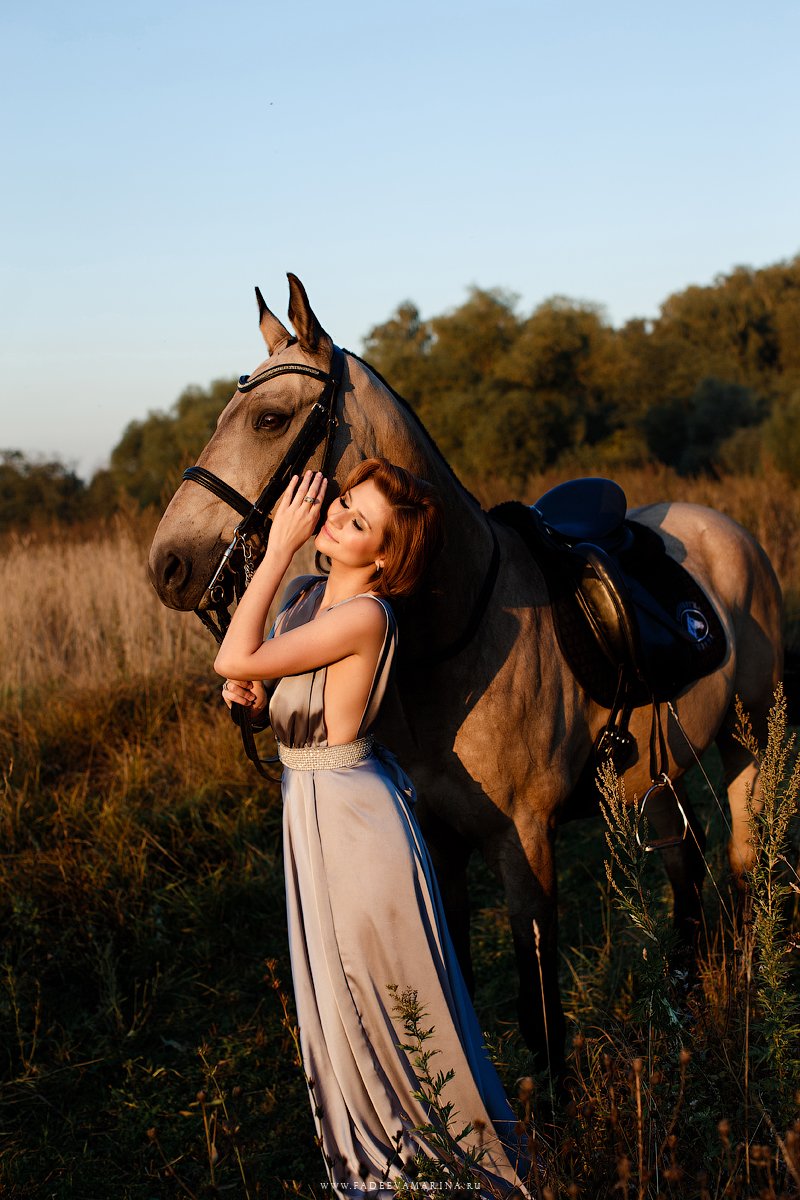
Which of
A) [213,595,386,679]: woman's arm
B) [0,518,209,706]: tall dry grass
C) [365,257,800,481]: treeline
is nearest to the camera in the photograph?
[213,595,386,679]: woman's arm

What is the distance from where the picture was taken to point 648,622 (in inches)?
117

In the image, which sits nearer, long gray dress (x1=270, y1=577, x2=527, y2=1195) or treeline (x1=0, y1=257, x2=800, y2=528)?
long gray dress (x1=270, y1=577, x2=527, y2=1195)

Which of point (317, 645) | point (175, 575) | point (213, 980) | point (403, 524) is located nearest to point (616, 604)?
point (403, 524)

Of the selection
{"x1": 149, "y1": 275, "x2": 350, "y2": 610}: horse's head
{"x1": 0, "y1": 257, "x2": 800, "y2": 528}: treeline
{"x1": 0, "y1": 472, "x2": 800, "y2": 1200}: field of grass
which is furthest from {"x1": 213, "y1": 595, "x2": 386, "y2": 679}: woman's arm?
{"x1": 0, "y1": 257, "x2": 800, "y2": 528}: treeline

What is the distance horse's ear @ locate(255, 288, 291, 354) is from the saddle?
867 millimetres

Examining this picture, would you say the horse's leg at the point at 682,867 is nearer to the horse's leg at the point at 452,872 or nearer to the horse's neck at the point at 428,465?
the horse's leg at the point at 452,872

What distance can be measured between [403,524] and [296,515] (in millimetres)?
270

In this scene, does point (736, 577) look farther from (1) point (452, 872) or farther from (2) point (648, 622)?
(1) point (452, 872)

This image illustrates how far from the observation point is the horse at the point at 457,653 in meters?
2.37

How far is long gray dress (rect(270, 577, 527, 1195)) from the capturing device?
2.11 metres

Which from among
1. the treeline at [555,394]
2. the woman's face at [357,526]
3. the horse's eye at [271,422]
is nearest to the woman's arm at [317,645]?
the woman's face at [357,526]

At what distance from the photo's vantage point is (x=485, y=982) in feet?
13.0

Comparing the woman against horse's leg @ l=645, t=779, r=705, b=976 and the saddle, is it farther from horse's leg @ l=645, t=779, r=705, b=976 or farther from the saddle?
horse's leg @ l=645, t=779, r=705, b=976

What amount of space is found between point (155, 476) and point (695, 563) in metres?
19.5
